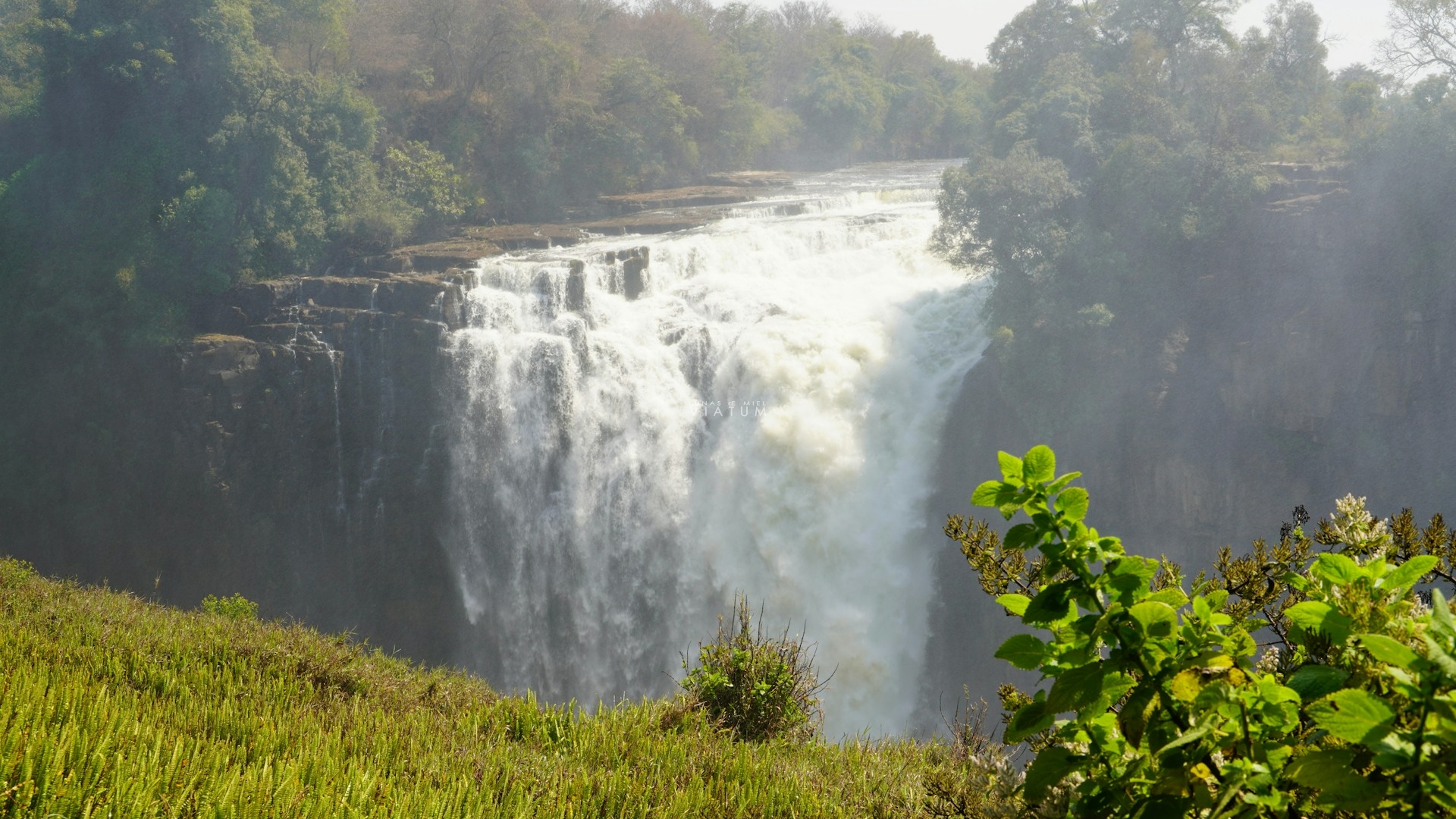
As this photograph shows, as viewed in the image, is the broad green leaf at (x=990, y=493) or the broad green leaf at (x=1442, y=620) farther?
the broad green leaf at (x=990, y=493)

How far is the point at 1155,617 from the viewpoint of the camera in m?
1.51

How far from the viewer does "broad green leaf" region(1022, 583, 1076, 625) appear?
1.56m

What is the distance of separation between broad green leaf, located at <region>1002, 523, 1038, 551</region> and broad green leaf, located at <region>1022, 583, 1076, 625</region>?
0.27 ft

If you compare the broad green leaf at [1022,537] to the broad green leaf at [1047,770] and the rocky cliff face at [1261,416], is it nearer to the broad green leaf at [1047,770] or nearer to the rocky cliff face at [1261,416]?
the broad green leaf at [1047,770]

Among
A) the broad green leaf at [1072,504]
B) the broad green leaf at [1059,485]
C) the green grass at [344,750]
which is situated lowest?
the green grass at [344,750]

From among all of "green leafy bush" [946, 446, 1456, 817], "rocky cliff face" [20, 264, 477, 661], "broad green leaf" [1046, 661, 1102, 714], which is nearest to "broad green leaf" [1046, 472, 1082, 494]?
"green leafy bush" [946, 446, 1456, 817]

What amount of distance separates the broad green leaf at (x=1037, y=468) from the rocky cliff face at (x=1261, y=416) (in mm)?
16127

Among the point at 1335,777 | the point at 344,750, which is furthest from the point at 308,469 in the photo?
the point at 1335,777

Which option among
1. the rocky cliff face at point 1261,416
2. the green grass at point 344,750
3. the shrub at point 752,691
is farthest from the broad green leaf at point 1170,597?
the rocky cliff face at point 1261,416

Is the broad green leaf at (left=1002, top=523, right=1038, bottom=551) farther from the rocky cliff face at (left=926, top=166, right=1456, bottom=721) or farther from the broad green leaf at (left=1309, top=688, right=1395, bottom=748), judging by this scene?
the rocky cliff face at (left=926, top=166, right=1456, bottom=721)

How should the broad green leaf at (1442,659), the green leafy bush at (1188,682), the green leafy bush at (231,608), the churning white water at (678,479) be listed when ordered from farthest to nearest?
the churning white water at (678,479) < the green leafy bush at (231,608) < the green leafy bush at (1188,682) < the broad green leaf at (1442,659)

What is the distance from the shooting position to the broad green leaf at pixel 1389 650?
44.9 inches

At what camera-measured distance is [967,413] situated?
18328 mm

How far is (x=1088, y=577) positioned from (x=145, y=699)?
15.9 ft
